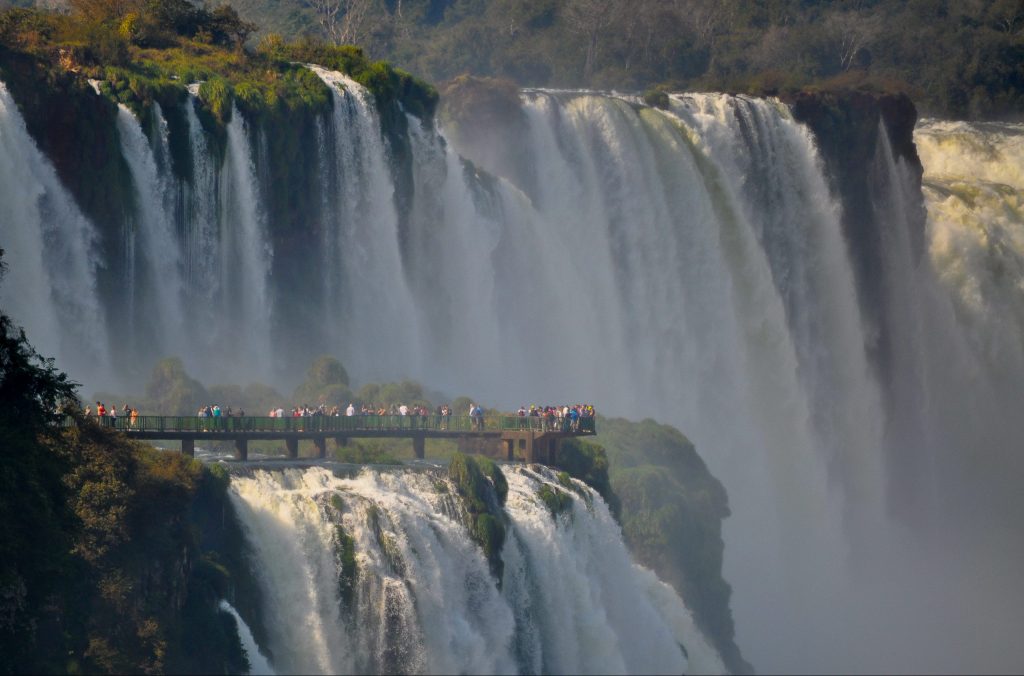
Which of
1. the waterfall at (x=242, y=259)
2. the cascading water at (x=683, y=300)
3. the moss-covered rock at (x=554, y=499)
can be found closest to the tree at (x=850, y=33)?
the cascading water at (x=683, y=300)

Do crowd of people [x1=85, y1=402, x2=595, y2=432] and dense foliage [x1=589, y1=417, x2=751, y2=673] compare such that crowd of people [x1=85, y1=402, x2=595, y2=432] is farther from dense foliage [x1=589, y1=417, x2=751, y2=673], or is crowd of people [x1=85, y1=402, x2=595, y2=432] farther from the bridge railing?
dense foliage [x1=589, y1=417, x2=751, y2=673]

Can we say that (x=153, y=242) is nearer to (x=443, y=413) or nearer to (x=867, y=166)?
(x=443, y=413)

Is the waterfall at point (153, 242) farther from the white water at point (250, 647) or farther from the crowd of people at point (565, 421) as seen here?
the white water at point (250, 647)

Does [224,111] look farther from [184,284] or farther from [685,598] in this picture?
[685,598]

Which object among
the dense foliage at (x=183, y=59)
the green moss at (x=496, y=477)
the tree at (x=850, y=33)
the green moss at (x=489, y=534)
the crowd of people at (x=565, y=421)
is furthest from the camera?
the tree at (x=850, y=33)

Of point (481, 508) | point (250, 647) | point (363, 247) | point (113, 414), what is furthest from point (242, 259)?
point (250, 647)

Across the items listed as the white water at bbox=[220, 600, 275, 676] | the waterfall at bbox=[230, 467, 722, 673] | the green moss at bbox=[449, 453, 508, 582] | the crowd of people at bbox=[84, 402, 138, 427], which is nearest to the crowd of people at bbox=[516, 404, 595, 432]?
the waterfall at bbox=[230, 467, 722, 673]

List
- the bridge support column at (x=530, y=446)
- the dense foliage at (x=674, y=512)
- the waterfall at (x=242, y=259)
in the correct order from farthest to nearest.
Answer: the waterfall at (x=242, y=259) → the dense foliage at (x=674, y=512) → the bridge support column at (x=530, y=446)
